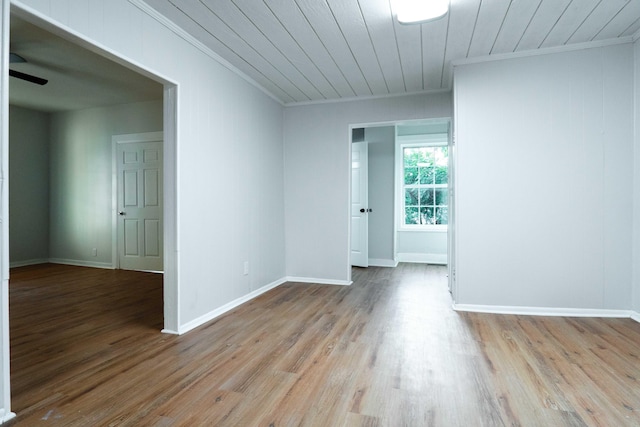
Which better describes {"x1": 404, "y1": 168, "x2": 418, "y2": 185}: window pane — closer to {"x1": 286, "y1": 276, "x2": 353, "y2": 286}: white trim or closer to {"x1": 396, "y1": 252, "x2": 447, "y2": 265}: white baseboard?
{"x1": 396, "y1": 252, "x2": 447, "y2": 265}: white baseboard

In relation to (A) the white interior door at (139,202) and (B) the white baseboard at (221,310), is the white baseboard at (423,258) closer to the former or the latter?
(B) the white baseboard at (221,310)

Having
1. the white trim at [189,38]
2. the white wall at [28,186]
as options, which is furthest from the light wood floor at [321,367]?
the white wall at [28,186]

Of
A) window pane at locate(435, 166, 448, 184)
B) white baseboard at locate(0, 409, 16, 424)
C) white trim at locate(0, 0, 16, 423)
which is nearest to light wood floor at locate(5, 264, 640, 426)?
white baseboard at locate(0, 409, 16, 424)

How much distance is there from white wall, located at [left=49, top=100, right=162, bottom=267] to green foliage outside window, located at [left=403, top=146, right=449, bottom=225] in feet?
14.1

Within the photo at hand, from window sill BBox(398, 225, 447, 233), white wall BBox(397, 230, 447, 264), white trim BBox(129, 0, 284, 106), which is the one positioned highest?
white trim BBox(129, 0, 284, 106)

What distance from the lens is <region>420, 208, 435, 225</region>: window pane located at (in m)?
6.21

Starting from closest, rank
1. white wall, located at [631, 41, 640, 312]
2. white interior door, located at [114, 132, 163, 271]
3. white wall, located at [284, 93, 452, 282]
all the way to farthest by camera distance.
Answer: white wall, located at [631, 41, 640, 312] < white wall, located at [284, 93, 452, 282] < white interior door, located at [114, 132, 163, 271]

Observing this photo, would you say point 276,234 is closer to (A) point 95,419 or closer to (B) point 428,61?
(B) point 428,61

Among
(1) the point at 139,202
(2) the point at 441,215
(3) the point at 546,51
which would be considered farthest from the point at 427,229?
(1) the point at 139,202

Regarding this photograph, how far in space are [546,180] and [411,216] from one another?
3.30 metres

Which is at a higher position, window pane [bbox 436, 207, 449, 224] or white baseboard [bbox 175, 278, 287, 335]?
window pane [bbox 436, 207, 449, 224]

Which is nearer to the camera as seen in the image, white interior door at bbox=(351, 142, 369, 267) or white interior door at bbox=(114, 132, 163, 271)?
white interior door at bbox=(114, 132, 163, 271)

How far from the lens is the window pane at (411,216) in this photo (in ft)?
20.6

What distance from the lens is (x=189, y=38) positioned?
2.71 m
